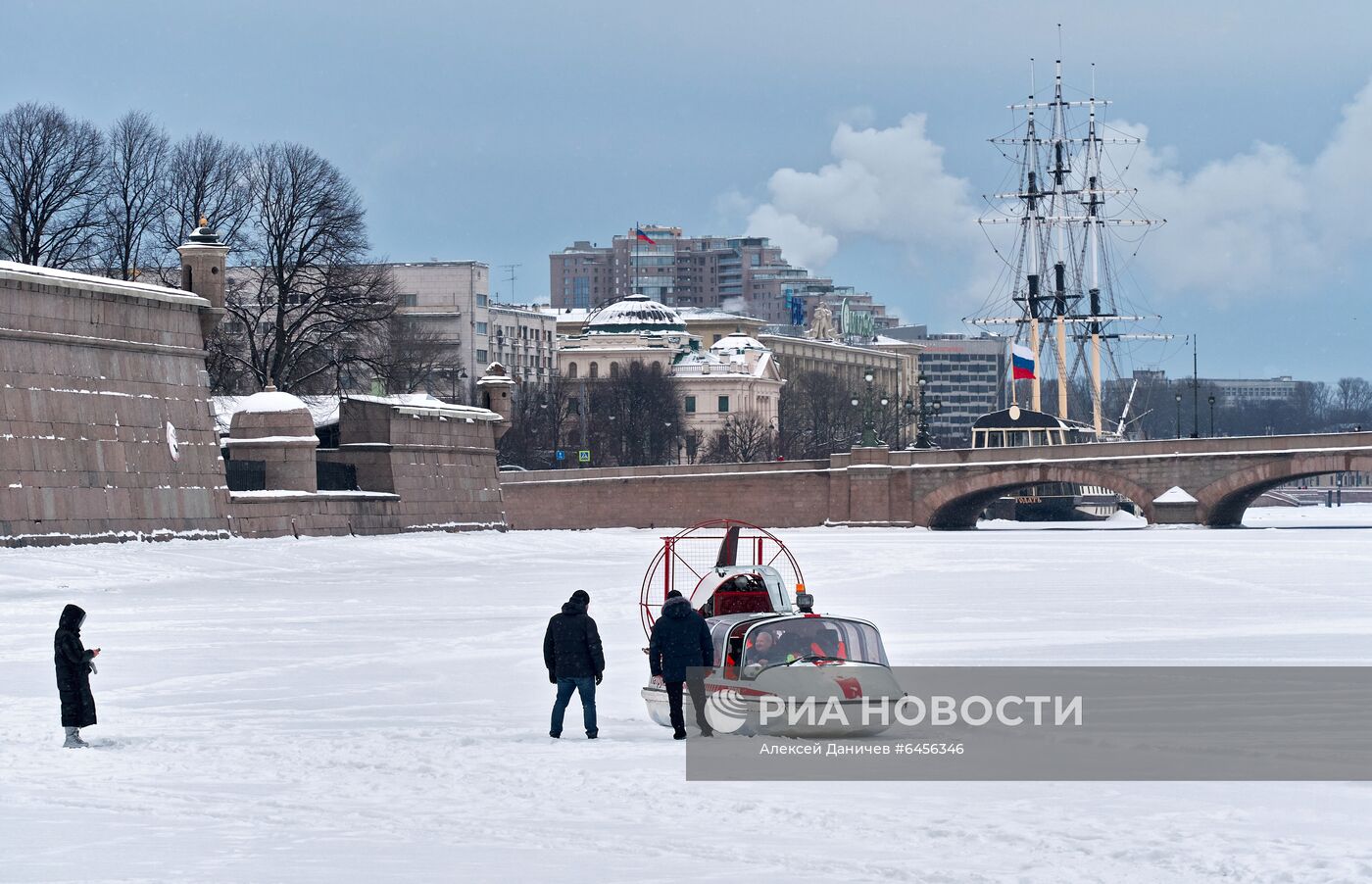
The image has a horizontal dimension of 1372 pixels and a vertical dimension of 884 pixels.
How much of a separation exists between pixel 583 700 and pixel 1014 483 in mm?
67846

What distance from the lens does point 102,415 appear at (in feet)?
140

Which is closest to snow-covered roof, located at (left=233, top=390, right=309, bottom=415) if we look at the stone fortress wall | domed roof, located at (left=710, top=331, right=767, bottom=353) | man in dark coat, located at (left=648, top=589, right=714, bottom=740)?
the stone fortress wall

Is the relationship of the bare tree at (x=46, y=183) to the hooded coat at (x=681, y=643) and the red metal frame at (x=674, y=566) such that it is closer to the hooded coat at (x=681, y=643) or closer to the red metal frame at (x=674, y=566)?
the red metal frame at (x=674, y=566)

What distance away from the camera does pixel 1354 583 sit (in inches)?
1558

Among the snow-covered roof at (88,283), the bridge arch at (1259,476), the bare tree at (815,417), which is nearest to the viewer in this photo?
the snow-covered roof at (88,283)

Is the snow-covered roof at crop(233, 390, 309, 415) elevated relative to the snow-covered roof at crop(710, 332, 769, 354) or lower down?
lower down

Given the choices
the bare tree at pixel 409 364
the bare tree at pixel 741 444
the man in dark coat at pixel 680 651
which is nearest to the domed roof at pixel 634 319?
the bare tree at pixel 741 444

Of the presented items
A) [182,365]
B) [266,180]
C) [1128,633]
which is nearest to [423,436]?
[266,180]

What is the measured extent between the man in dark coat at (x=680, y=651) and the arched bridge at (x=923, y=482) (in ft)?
209

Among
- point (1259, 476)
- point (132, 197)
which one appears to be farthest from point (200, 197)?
point (1259, 476)

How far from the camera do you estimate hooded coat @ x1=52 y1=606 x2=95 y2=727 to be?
16.5 m

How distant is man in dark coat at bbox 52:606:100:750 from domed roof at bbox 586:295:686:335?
141 meters

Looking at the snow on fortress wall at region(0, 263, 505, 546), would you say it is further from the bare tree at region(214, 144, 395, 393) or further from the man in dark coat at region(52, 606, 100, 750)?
the man in dark coat at region(52, 606, 100, 750)

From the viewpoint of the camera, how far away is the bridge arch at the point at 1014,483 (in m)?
81.2
